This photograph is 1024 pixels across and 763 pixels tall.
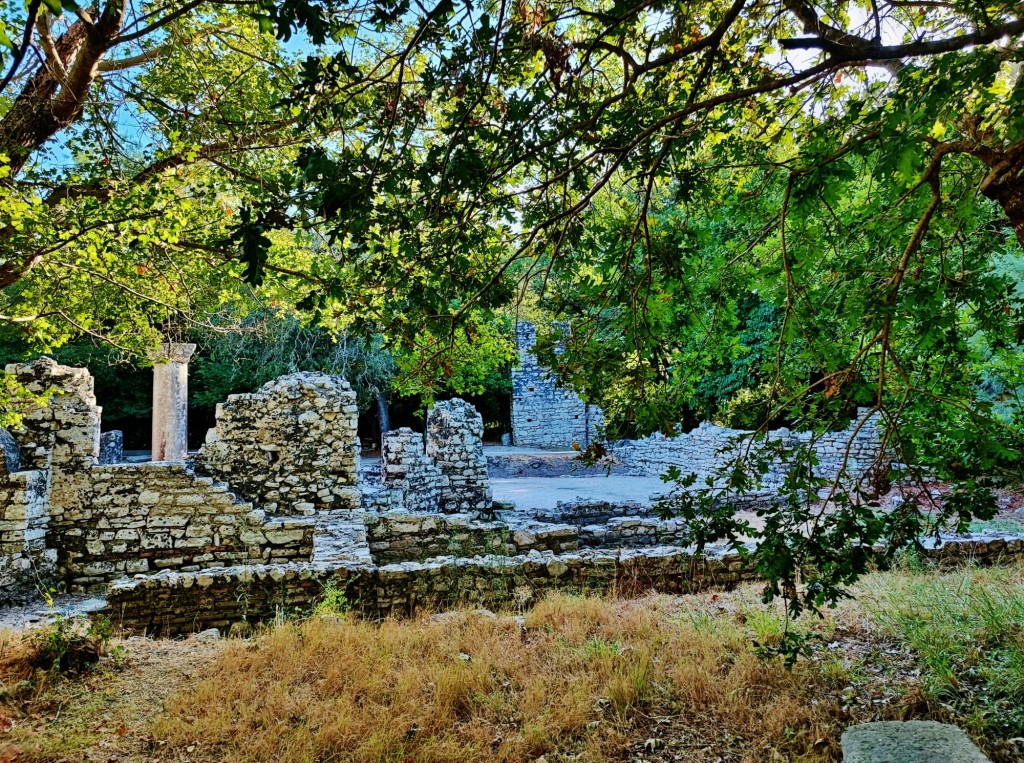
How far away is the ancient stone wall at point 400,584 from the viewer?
18.1 ft

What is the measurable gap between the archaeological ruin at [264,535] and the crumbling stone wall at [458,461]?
4.30 feet

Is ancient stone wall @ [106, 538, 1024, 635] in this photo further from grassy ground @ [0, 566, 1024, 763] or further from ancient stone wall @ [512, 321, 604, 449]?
ancient stone wall @ [512, 321, 604, 449]

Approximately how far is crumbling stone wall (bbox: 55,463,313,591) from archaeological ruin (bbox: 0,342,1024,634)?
0.7 inches

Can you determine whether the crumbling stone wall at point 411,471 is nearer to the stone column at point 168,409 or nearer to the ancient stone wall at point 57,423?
the ancient stone wall at point 57,423

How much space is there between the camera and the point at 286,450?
8914mm

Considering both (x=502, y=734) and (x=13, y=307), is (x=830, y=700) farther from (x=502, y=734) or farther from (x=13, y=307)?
(x=13, y=307)

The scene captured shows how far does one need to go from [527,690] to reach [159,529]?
654 centimetres

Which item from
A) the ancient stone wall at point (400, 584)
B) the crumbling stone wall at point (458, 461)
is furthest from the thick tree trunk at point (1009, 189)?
the crumbling stone wall at point (458, 461)

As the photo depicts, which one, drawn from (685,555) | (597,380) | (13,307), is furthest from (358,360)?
(597,380)

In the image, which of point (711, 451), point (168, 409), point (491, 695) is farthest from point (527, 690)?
point (711, 451)

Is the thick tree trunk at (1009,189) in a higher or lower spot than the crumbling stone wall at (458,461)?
higher

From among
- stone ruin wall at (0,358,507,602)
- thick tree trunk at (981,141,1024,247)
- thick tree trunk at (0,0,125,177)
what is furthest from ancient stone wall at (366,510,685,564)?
thick tree trunk at (981,141,1024,247)

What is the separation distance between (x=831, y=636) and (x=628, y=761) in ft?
7.86

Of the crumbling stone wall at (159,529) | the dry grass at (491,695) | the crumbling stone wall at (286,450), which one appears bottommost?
the dry grass at (491,695)
